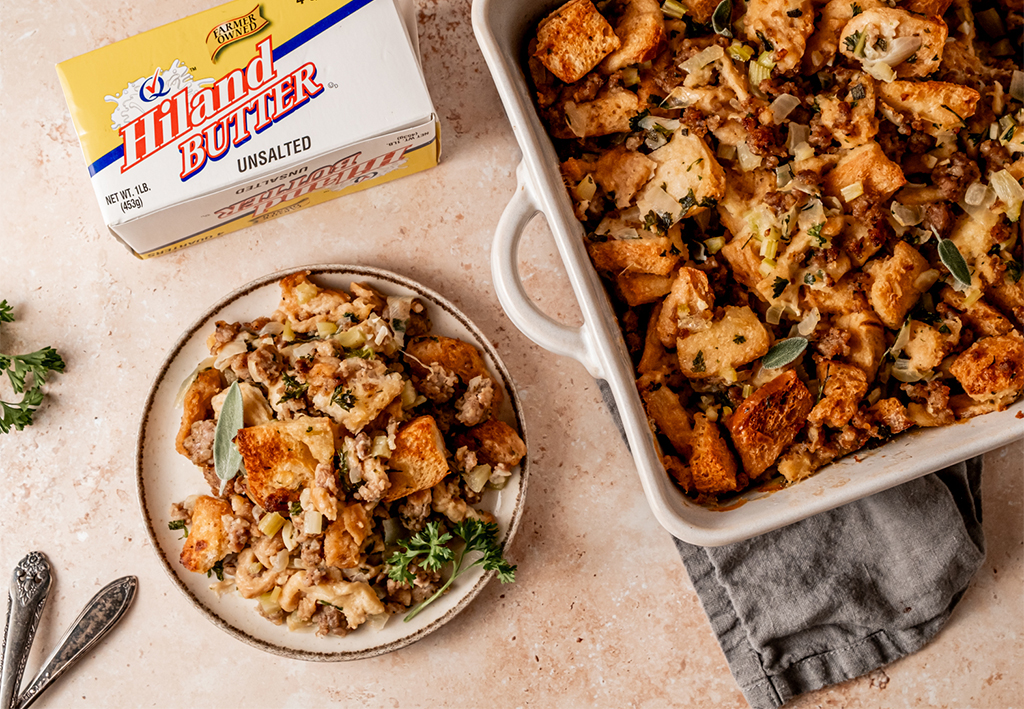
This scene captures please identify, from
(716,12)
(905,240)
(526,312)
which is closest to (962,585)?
(905,240)

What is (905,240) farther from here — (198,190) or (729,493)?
(198,190)

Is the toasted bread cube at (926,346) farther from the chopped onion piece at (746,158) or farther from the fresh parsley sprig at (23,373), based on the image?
the fresh parsley sprig at (23,373)

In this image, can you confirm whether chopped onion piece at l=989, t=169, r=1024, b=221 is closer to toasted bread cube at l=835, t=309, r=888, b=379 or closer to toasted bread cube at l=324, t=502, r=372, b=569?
toasted bread cube at l=835, t=309, r=888, b=379

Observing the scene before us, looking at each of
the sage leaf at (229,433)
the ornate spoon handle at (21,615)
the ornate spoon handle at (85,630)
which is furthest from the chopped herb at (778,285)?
the ornate spoon handle at (21,615)

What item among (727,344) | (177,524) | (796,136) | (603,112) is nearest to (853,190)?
(796,136)

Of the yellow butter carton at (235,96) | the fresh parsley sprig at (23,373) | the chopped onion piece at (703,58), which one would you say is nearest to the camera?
the chopped onion piece at (703,58)

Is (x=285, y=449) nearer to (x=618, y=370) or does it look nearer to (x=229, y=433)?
(x=229, y=433)
